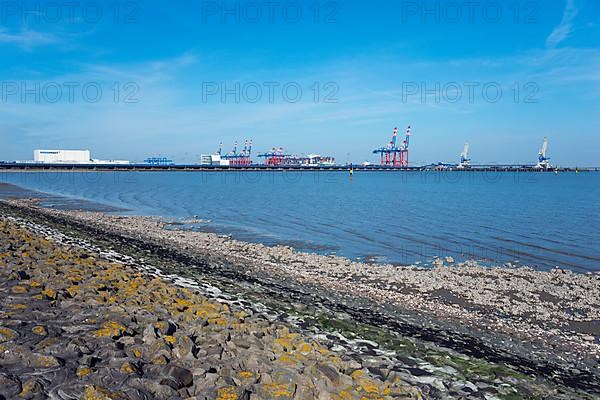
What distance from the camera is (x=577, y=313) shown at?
12391 millimetres

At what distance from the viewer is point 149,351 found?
611 centimetres

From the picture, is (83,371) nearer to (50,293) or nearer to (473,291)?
(50,293)

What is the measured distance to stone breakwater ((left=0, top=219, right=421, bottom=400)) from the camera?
5.21 metres

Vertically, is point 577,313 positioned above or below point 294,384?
below

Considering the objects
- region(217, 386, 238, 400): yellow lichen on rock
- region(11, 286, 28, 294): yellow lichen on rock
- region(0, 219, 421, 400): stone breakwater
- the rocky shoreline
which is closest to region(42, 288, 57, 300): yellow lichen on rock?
region(0, 219, 421, 400): stone breakwater

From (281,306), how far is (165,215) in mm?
27031

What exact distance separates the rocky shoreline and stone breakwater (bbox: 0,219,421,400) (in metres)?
0.08

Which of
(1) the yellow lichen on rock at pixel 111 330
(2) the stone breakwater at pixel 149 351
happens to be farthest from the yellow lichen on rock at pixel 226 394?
(1) the yellow lichen on rock at pixel 111 330

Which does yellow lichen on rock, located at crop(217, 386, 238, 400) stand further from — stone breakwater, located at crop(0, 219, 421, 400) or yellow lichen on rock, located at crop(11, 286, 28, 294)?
yellow lichen on rock, located at crop(11, 286, 28, 294)

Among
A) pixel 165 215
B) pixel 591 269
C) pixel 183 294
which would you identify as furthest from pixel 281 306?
pixel 165 215

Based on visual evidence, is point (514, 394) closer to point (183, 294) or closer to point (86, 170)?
point (183, 294)

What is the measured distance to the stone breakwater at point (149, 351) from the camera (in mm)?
5215

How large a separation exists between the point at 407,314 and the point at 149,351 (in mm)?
7020

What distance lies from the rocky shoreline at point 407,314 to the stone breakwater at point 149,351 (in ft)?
0.25
